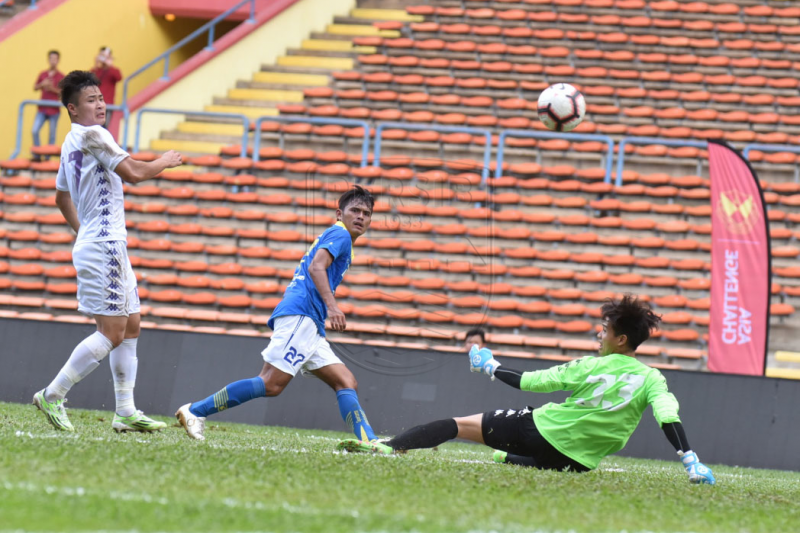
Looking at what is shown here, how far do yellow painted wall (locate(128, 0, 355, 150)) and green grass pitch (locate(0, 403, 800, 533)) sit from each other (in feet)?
40.7

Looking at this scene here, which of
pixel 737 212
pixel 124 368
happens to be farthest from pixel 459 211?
pixel 124 368

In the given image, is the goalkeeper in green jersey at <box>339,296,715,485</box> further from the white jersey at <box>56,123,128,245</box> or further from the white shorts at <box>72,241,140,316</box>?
the white jersey at <box>56,123,128,245</box>

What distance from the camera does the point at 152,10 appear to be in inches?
794

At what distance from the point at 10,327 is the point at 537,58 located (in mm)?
11183

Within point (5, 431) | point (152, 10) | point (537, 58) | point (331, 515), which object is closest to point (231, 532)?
point (331, 515)

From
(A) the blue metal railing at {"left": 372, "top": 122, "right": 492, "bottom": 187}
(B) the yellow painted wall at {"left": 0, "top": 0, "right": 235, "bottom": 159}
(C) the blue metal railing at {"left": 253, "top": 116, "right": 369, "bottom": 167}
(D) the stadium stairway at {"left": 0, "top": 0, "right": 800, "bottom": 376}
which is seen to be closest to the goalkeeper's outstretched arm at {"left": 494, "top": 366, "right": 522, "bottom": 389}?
(D) the stadium stairway at {"left": 0, "top": 0, "right": 800, "bottom": 376}

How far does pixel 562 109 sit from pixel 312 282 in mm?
4610

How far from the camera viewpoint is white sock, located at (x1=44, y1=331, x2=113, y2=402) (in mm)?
5574

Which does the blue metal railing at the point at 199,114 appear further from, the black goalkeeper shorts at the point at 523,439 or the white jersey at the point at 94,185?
the black goalkeeper shorts at the point at 523,439

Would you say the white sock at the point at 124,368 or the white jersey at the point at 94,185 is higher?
the white jersey at the point at 94,185

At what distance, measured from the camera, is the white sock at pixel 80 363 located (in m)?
5.57

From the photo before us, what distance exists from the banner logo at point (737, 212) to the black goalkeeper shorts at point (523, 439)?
6216mm

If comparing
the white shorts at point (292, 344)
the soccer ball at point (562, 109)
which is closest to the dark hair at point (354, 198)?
the white shorts at point (292, 344)

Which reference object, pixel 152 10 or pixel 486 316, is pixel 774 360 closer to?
pixel 486 316
